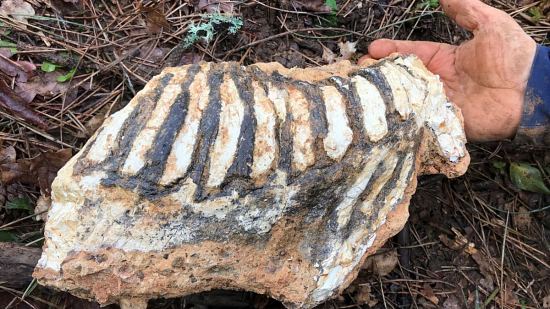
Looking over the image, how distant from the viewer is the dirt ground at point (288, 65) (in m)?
2.99

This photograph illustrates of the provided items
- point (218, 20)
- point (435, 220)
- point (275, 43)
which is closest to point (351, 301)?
point (435, 220)

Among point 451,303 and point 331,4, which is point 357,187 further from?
point 331,4

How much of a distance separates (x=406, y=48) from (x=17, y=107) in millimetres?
2383

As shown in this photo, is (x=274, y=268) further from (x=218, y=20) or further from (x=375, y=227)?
(x=218, y=20)

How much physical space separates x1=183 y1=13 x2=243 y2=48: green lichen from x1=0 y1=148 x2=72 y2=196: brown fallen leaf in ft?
3.29

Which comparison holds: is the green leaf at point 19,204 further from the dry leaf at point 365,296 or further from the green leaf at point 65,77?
the dry leaf at point 365,296

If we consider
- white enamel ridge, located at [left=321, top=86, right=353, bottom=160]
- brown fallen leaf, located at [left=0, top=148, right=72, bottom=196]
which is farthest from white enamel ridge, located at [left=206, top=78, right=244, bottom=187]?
brown fallen leaf, located at [left=0, top=148, right=72, bottom=196]

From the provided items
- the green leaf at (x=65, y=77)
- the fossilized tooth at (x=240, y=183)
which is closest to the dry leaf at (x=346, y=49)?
the fossilized tooth at (x=240, y=183)

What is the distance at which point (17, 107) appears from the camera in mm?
2953

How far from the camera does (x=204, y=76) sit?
7.82 ft

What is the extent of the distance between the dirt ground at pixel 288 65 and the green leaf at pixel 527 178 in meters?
0.01

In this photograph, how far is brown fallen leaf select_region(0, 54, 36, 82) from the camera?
3025 millimetres

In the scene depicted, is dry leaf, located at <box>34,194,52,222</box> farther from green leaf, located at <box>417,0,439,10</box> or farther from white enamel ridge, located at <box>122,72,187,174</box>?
green leaf, located at <box>417,0,439,10</box>

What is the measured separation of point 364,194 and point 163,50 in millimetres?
1574
